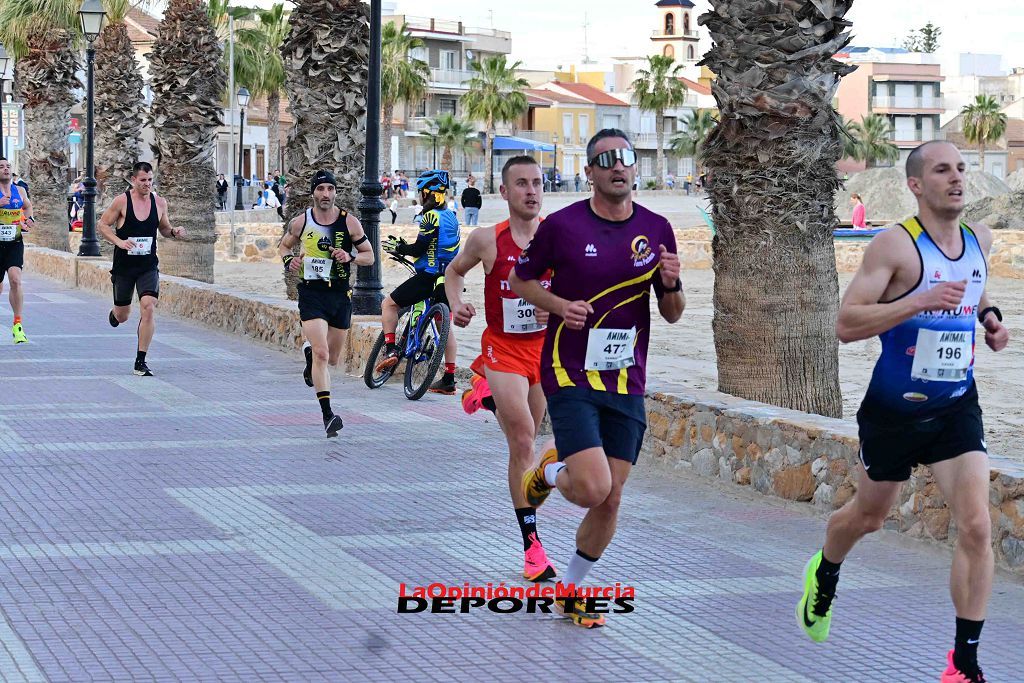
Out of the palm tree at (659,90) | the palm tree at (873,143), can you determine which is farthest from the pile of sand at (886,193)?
the palm tree at (659,90)

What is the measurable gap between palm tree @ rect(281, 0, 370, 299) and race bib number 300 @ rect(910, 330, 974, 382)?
13.4 m

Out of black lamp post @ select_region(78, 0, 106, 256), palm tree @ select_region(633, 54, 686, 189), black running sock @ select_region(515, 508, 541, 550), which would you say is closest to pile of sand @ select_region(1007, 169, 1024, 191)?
black lamp post @ select_region(78, 0, 106, 256)

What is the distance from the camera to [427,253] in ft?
42.6

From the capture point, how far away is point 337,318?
37.8 ft

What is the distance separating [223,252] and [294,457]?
27.7 m

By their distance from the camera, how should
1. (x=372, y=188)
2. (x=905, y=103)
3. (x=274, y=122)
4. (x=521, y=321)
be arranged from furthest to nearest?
(x=905, y=103) < (x=274, y=122) < (x=372, y=188) < (x=521, y=321)

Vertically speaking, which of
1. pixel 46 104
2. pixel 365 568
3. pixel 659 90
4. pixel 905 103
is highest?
pixel 659 90

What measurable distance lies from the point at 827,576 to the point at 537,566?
1423mm

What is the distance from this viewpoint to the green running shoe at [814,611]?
5.64m

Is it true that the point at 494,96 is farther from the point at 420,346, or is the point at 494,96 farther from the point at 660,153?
the point at 420,346

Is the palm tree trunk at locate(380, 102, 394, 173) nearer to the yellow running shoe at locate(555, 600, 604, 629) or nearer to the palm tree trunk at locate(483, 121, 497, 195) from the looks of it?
the palm tree trunk at locate(483, 121, 497, 195)

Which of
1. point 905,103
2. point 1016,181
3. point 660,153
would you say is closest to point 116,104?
point 1016,181

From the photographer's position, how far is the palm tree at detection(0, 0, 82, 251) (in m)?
34.5

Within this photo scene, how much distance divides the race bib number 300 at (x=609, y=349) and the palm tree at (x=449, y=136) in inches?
3723
